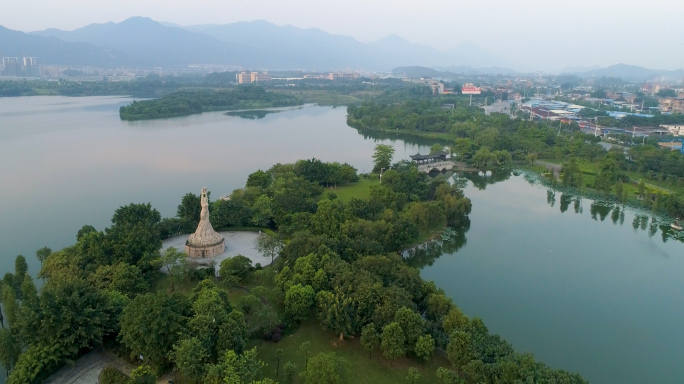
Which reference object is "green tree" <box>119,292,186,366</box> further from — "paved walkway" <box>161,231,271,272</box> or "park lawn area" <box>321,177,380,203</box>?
"park lawn area" <box>321,177,380,203</box>

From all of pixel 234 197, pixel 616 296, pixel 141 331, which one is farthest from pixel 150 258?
pixel 616 296

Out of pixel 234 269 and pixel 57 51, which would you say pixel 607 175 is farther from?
pixel 57 51

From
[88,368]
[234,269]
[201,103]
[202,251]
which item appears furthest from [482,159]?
[201,103]

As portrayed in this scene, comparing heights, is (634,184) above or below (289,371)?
above

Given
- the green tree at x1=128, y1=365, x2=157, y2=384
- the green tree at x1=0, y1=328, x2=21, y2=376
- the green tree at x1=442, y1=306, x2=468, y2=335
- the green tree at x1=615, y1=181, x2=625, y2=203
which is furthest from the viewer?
the green tree at x1=615, y1=181, x2=625, y2=203

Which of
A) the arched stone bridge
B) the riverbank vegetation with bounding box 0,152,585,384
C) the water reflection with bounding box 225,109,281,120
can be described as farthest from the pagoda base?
the water reflection with bounding box 225,109,281,120

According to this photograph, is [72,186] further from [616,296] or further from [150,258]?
[616,296]

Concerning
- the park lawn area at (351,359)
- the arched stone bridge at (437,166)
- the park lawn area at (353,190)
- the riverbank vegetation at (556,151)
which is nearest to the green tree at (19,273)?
the park lawn area at (351,359)
